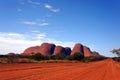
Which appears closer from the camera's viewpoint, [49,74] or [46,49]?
[49,74]

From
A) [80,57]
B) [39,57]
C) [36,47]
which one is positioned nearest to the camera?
[39,57]

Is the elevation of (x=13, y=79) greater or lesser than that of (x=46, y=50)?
lesser

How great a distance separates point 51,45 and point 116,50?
71.0 m

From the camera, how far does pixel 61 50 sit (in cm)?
19750

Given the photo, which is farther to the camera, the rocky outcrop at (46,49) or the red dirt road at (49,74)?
the rocky outcrop at (46,49)

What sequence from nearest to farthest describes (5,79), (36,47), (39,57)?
1. (5,79)
2. (39,57)
3. (36,47)

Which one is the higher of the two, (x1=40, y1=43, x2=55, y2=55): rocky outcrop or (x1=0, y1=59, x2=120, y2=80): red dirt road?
(x1=40, y1=43, x2=55, y2=55): rocky outcrop

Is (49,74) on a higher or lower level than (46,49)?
lower

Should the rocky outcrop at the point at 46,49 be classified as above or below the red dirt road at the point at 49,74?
above

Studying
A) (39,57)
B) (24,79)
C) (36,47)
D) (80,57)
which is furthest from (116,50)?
(24,79)

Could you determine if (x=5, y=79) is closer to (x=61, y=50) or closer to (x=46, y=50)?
(x=46, y=50)

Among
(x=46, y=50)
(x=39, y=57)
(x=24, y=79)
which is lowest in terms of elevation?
(x=24, y=79)

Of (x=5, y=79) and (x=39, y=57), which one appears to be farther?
(x=39, y=57)

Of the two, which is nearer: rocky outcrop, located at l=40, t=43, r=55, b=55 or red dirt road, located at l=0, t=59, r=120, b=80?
red dirt road, located at l=0, t=59, r=120, b=80
